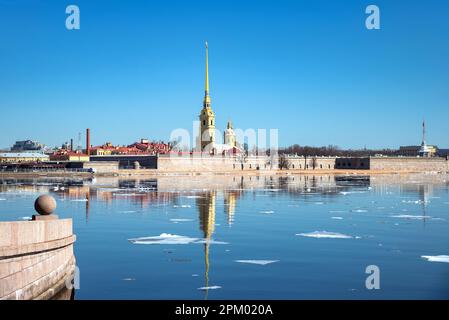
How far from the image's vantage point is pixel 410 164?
156000 mm

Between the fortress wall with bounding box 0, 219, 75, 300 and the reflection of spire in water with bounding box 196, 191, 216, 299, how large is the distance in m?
3.41

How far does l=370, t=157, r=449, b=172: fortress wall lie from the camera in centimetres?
15085

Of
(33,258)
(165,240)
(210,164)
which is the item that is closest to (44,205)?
(33,258)

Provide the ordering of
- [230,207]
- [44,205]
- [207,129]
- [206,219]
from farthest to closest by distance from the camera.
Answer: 1. [207,129]
2. [230,207]
3. [206,219]
4. [44,205]

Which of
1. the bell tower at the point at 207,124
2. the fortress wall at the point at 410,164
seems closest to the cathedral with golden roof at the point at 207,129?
the bell tower at the point at 207,124

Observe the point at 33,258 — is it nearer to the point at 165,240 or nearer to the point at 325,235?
the point at 165,240

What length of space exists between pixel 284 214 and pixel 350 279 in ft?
52.9

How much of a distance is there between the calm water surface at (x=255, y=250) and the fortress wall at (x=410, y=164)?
387 feet

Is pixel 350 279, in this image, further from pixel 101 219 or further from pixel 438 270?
pixel 101 219

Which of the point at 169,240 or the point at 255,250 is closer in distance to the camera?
the point at 255,250

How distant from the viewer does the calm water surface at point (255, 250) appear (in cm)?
1465

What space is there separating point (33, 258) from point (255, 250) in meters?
8.57

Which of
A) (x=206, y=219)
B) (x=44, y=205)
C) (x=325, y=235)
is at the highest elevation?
(x=44, y=205)
